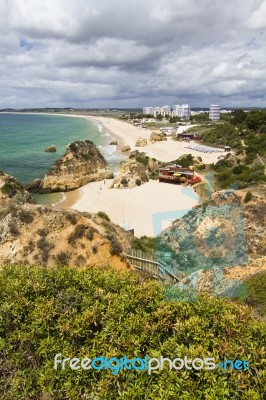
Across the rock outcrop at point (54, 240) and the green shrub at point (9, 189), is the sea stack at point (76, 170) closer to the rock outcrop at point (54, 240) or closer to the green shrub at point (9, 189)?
the green shrub at point (9, 189)

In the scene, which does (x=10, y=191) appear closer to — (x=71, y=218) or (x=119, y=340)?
(x=71, y=218)

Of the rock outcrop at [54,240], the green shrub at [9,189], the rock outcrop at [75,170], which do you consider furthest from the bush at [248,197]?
the rock outcrop at [75,170]

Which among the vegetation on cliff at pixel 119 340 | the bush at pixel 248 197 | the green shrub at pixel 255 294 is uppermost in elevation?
the vegetation on cliff at pixel 119 340

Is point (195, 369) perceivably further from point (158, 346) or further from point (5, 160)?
point (5, 160)

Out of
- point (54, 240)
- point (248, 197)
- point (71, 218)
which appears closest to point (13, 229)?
point (54, 240)

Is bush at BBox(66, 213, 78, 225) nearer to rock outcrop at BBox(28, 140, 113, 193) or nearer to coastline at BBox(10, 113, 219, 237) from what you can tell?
coastline at BBox(10, 113, 219, 237)

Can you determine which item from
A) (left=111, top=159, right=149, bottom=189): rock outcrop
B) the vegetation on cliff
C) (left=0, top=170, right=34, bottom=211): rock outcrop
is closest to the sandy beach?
(left=111, top=159, right=149, bottom=189): rock outcrop
